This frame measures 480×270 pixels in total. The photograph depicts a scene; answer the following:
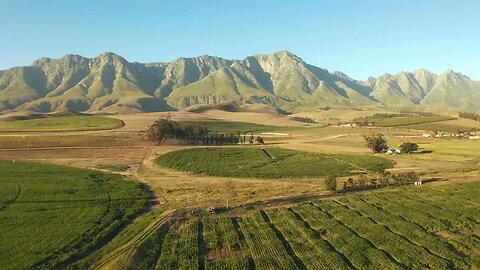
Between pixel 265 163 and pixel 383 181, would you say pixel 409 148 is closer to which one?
pixel 265 163

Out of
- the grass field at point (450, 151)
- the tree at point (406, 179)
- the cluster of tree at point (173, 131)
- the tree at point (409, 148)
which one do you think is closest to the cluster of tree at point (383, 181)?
the tree at point (406, 179)

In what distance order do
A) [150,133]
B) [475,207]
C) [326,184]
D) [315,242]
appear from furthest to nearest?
[150,133]
[326,184]
[475,207]
[315,242]

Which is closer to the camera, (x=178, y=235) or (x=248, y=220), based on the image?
(x=178, y=235)

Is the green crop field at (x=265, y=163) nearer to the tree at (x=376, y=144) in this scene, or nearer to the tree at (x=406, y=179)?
the tree at (x=376, y=144)

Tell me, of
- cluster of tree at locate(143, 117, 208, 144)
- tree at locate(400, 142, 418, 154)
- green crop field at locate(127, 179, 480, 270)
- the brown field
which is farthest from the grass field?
cluster of tree at locate(143, 117, 208, 144)

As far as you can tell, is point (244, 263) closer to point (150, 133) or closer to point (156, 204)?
point (156, 204)

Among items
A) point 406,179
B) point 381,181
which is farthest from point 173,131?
point 406,179

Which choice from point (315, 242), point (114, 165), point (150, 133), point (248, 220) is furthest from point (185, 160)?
point (315, 242)
